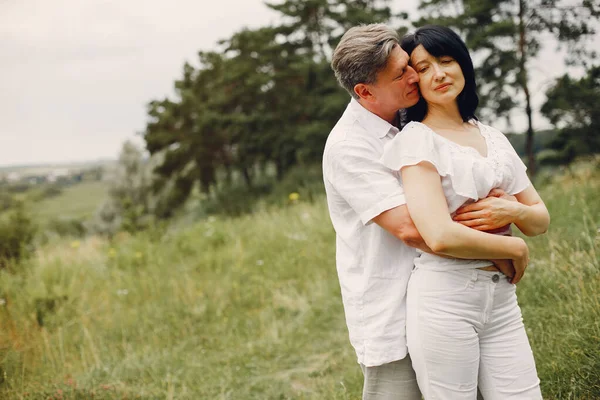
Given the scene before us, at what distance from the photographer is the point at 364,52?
192 cm

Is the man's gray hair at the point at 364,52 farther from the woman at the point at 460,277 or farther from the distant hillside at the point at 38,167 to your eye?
the distant hillside at the point at 38,167

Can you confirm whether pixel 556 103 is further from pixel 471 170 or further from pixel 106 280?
A: pixel 471 170

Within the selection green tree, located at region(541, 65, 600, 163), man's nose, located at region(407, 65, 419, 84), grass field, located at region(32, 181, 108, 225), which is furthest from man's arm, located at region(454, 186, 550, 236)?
grass field, located at region(32, 181, 108, 225)

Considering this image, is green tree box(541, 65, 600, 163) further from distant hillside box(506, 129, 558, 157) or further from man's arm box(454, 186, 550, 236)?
man's arm box(454, 186, 550, 236)

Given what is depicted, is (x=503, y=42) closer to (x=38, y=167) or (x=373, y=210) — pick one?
(x=373, y=210)

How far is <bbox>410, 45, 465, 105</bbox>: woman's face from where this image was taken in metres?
1.99

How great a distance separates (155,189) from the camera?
873 inches

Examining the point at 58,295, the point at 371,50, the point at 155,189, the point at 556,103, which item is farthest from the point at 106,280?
the point at 155,189

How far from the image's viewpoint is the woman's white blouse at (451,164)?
1.78 metres

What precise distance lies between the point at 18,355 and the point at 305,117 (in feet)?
46.4

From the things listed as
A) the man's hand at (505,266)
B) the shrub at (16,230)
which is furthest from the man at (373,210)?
the shrub at (16,230)

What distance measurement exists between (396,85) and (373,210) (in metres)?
0.53

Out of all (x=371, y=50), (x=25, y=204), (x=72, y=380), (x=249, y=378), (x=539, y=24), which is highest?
(x=539, y=24)

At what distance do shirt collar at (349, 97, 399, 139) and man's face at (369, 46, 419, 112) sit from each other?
7 cm
